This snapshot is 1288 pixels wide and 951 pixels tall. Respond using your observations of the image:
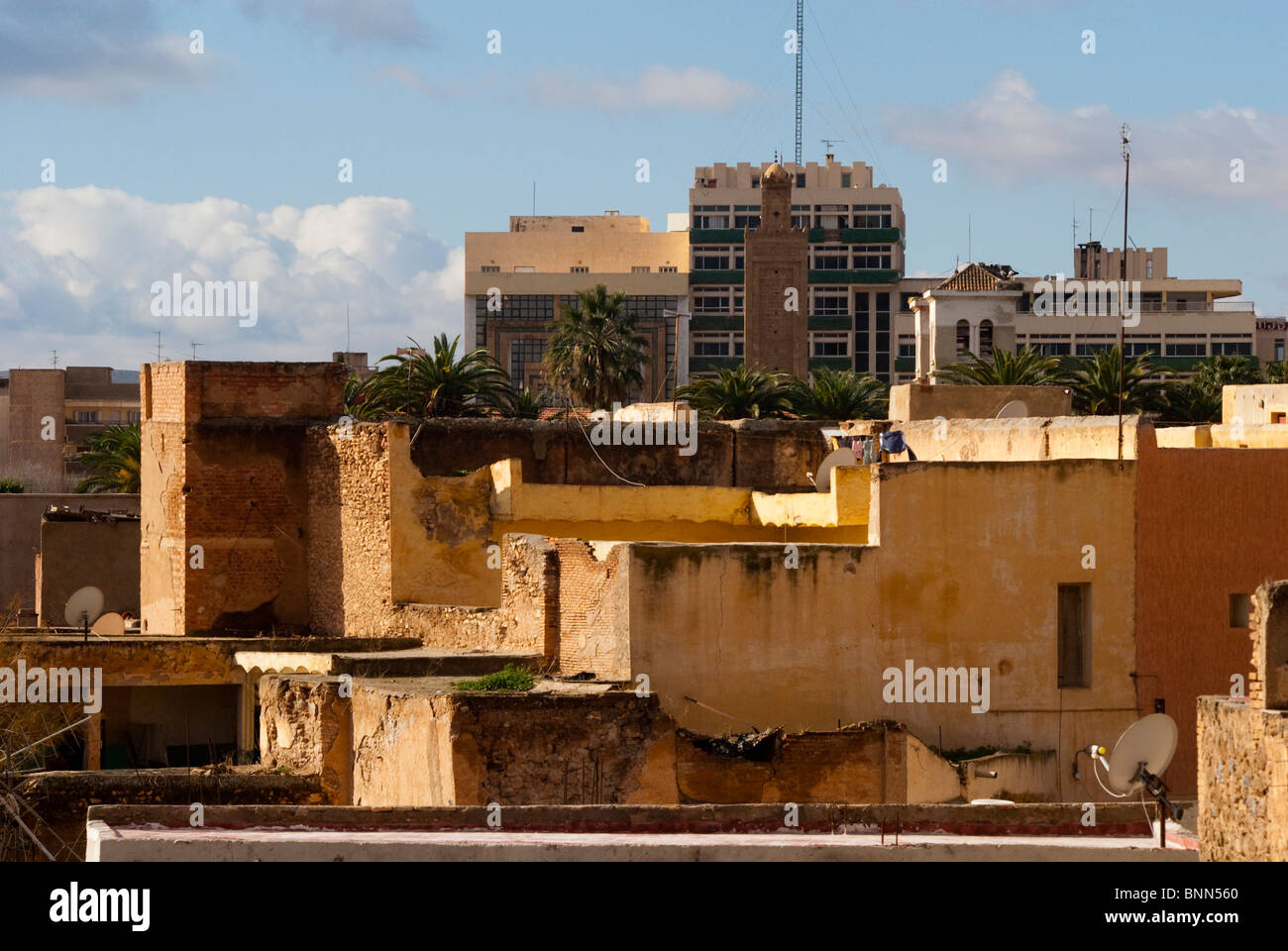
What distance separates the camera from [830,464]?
82.3ft

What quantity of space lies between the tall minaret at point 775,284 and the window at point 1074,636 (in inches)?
3830

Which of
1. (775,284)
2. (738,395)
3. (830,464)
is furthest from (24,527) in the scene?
(775,284)

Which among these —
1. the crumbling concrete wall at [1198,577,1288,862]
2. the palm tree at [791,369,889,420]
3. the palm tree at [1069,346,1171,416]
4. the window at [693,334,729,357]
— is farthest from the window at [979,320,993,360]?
the window at [693,334,729,357]

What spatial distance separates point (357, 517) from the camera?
2550 cm

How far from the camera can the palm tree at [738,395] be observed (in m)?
51.5

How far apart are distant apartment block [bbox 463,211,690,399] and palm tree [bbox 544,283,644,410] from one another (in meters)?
38.0

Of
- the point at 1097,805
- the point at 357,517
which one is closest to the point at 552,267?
the point at 357,517

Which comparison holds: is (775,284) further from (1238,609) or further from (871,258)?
(1238,609)

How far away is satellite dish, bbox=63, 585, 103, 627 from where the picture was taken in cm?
2653

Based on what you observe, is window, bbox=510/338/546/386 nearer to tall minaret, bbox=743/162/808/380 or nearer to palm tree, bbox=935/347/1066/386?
tall minaret, bbox=743/162/808/380

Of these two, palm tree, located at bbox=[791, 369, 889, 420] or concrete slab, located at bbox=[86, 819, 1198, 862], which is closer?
concrete slab, located at bbox=[86, 819, 1198, 862]

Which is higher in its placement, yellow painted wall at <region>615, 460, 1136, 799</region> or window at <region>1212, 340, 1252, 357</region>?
window at <region>1212, 340, 1252, 357</region>

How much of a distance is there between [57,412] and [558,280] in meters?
38.0

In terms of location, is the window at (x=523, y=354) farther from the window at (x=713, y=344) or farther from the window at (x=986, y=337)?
the window at (x=986, y=337)
